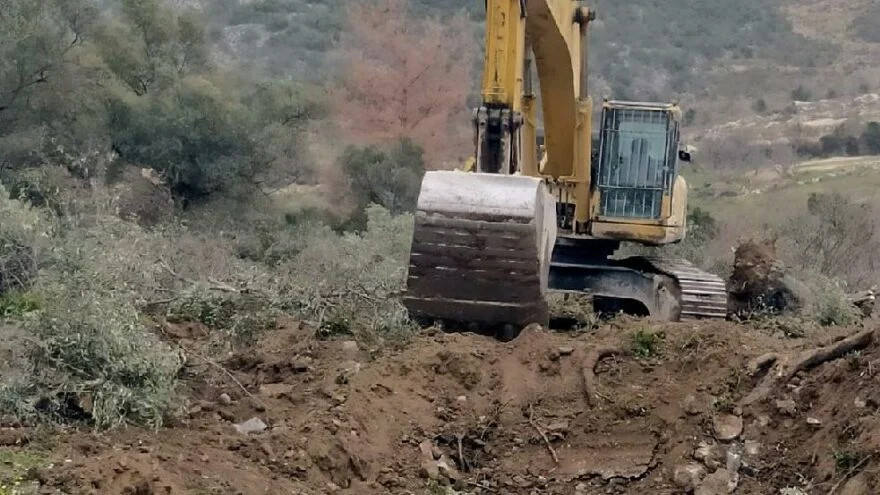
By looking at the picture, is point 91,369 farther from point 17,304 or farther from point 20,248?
point 20,248

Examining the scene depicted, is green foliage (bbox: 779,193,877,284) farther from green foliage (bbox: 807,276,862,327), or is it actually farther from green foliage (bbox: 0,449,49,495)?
green foliage (bbox: 0,449,49,495)

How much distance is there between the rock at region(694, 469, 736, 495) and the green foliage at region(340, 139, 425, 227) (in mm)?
22339

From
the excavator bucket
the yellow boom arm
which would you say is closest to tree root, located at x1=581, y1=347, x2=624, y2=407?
the excavator bucket

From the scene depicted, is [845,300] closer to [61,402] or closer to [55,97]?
[61,402]

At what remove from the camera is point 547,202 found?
763cm

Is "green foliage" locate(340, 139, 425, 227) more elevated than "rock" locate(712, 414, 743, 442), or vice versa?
"rock" locate(712, 414, 743, 442)

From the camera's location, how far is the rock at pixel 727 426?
5848 mm

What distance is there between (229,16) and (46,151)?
95.3ft

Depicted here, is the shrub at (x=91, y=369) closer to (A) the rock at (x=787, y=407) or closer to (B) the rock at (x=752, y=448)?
(B) the rock at (x=752, y=448)

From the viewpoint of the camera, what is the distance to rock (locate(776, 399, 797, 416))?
5820 mm

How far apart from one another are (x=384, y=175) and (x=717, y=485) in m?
23.5

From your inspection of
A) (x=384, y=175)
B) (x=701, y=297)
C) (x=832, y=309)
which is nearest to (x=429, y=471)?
(x=701, y=297)

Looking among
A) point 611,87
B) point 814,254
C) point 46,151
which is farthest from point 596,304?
point 611,87

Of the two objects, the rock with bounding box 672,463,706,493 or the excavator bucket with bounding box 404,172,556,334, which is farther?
the excavator bucket with bounding box 404,172,556,334
